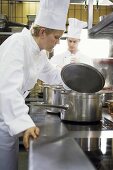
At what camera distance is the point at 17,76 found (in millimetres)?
1230

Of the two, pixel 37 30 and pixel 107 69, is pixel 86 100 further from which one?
pixel 107 69

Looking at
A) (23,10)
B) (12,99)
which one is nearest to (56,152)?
(12,99)

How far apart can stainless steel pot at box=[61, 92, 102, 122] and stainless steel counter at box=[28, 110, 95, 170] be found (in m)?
0.11

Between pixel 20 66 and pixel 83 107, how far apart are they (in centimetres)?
32

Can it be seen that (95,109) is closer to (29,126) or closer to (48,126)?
(48,126)

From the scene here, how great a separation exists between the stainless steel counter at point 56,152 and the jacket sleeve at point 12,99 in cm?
9

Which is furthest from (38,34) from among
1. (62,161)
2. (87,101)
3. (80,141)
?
(62,161)

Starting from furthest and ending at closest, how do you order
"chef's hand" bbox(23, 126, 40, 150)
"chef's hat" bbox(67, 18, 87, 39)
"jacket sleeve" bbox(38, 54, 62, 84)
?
"chef's hat" bbox(67, 18, 87, 39) → "jacket sleeve" bbox(38, 54, 62, 84) → "chef's hand" bbox(23, 126, 40, 150)

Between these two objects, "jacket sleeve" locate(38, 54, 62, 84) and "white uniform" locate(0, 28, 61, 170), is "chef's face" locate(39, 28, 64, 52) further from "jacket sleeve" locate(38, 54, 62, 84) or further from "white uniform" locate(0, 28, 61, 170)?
"jacket sleeve" locate(38, 54, 62, 84)

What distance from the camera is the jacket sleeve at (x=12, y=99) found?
3.74 feet

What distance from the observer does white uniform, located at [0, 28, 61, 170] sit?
116 centimetres

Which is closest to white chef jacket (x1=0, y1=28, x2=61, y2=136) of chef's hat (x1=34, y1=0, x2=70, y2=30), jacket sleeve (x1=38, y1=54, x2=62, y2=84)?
chef's hat (x1=34, y1=0, x2=70, y2=30)

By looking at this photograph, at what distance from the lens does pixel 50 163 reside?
750 mm

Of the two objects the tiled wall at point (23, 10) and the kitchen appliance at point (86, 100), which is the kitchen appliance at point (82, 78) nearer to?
the kitchen appliance at point (86, 100)
